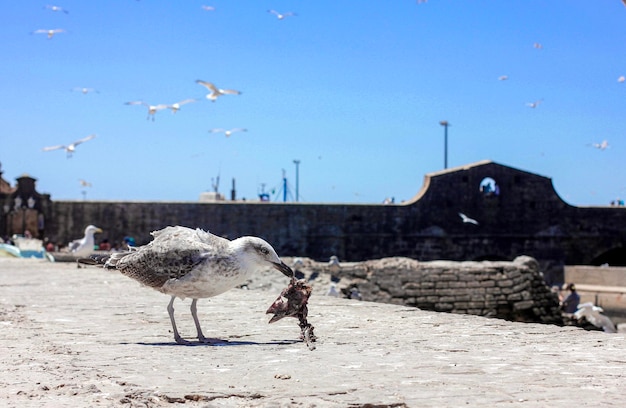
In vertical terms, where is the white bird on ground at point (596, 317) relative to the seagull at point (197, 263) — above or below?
below

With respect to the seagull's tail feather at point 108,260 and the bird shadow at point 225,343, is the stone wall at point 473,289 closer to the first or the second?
the bird shadow at point 225,343

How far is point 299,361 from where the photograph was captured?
4.77 m

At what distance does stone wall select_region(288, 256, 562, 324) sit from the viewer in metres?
16.4

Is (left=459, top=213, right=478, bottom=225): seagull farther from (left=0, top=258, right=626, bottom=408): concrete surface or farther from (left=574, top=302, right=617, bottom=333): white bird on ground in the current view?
(left=0, top=258, right=626, bottom=408): concrete surface

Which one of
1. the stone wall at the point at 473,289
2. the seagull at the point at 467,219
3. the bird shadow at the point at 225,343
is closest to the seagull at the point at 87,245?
the stone wall at the point at 473,289

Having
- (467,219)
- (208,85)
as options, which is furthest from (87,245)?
(467,219)

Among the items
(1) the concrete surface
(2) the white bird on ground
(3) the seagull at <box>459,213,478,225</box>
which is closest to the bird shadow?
(1) the concrete surface

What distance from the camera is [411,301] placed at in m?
16.8

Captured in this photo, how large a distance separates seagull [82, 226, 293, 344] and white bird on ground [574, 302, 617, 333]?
459 inches

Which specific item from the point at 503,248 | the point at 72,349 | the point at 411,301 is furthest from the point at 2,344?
the point at 503,248

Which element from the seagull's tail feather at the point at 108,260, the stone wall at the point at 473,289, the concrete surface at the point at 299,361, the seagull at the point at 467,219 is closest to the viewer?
the concrete surface at the point at 299,361

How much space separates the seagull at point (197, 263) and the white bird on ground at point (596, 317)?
11648 mm

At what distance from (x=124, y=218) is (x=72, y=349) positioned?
2439cm

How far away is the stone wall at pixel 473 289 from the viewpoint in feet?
53.9
